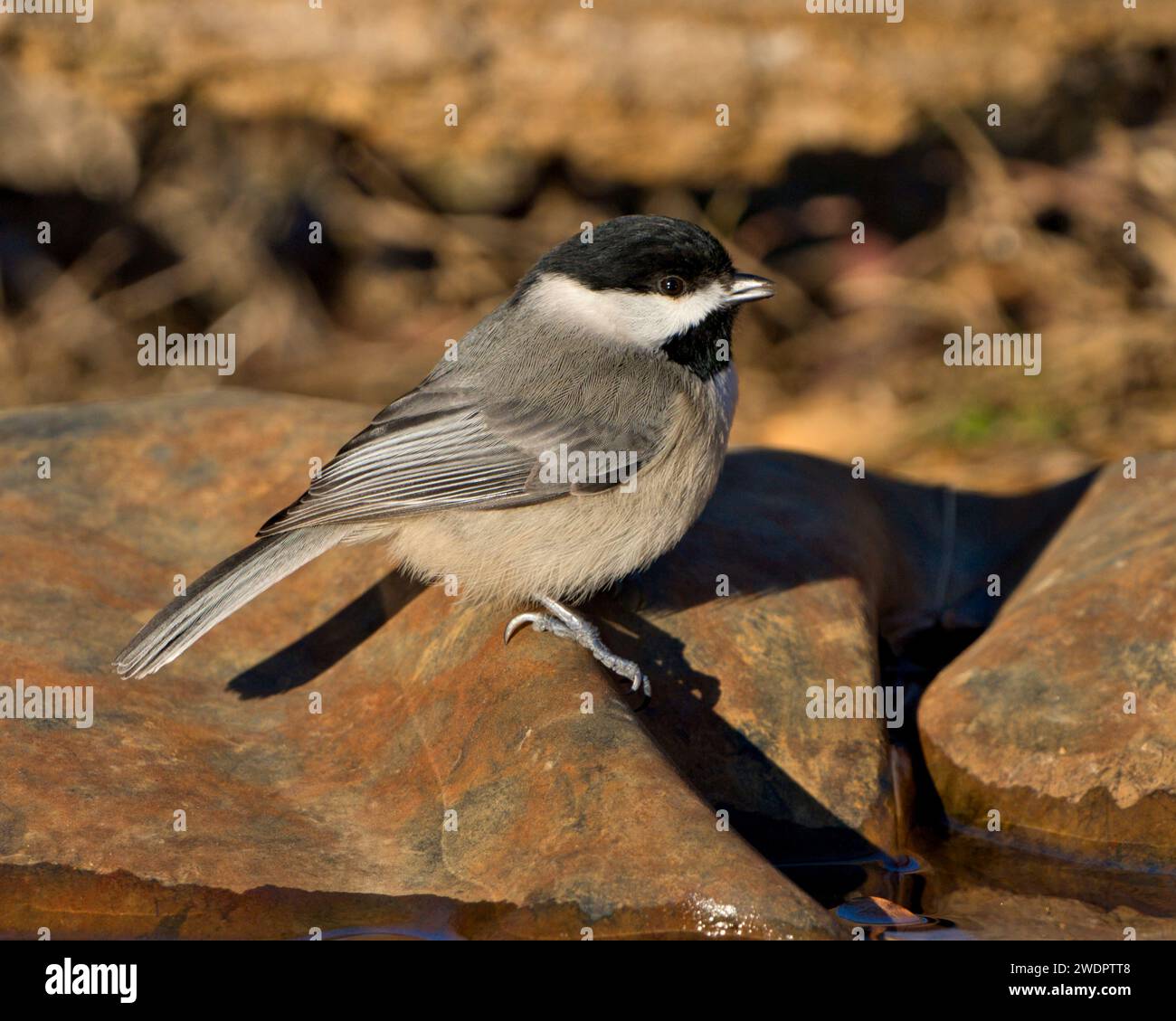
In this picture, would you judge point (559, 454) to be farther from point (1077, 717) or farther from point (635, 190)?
point (635, 190)

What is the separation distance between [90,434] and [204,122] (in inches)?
132

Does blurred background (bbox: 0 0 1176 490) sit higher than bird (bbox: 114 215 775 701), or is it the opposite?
blurred background (bbox: 0 0 1176 490)

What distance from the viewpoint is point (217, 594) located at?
366 centimetres

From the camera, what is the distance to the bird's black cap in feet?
12.9

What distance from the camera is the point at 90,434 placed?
15.2 ft

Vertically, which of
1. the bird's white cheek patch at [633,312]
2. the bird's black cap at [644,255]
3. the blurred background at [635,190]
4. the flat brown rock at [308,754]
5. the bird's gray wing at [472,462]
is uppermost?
the blurred background at [635,190]

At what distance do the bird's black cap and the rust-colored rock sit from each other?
136cm

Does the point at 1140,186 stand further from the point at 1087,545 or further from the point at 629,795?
the point at 629,795

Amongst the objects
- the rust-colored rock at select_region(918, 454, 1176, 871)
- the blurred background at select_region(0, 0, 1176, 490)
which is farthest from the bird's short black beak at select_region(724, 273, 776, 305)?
the blurred background at select_region(0, 0, 1176, 490)

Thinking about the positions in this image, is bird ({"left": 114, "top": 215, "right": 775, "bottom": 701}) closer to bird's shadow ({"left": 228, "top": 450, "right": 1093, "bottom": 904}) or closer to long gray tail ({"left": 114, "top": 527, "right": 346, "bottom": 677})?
long gray tail ({"left": 114, "top": 527, "right": 346, "bottom": 677})

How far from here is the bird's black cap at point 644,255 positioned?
154 inches

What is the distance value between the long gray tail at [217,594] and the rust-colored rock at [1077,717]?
178 centimetres

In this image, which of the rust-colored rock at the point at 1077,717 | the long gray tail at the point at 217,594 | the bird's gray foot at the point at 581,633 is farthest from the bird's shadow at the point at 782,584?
the rust-colored rock at the point at 1077,717

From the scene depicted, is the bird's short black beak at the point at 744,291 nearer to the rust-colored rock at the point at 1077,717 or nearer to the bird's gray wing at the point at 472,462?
the bird's gray wing at the point at 472,462
